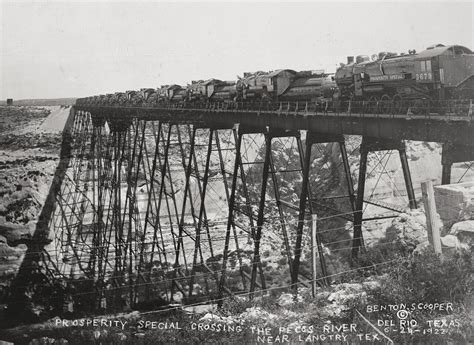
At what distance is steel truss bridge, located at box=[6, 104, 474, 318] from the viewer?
31.2 feet

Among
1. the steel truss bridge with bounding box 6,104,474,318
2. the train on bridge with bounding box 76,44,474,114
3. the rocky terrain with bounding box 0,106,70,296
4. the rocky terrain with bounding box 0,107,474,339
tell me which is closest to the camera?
the rocky terrain with bounding box 0,107,474,339

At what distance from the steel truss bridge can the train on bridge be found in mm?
613

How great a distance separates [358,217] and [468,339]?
4604mm

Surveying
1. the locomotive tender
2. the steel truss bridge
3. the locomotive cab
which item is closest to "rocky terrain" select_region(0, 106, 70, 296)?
the steel truss bridge

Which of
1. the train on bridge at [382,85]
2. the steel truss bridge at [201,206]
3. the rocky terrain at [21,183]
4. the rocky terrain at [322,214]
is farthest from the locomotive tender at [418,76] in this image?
the rocky terrain at [21,183]

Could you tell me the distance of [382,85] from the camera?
12.1 m

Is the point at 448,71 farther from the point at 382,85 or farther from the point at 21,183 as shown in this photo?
the point at 21,183

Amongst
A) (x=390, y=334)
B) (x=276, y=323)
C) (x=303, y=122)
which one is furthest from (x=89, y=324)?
(x=390, y=334)

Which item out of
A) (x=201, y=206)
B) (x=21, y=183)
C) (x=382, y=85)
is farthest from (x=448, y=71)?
(x=21, y=183)

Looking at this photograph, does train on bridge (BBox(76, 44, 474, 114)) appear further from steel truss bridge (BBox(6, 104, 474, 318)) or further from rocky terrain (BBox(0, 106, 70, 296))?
rocky terrain (BBox(0, 106, 70, 296))

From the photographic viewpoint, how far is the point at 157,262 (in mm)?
24109

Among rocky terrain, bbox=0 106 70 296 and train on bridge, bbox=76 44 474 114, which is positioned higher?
train on bridge, bbox=76 44 474 114

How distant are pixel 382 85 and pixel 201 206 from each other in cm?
633

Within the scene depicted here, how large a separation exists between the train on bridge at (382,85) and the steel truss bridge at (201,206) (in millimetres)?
613
